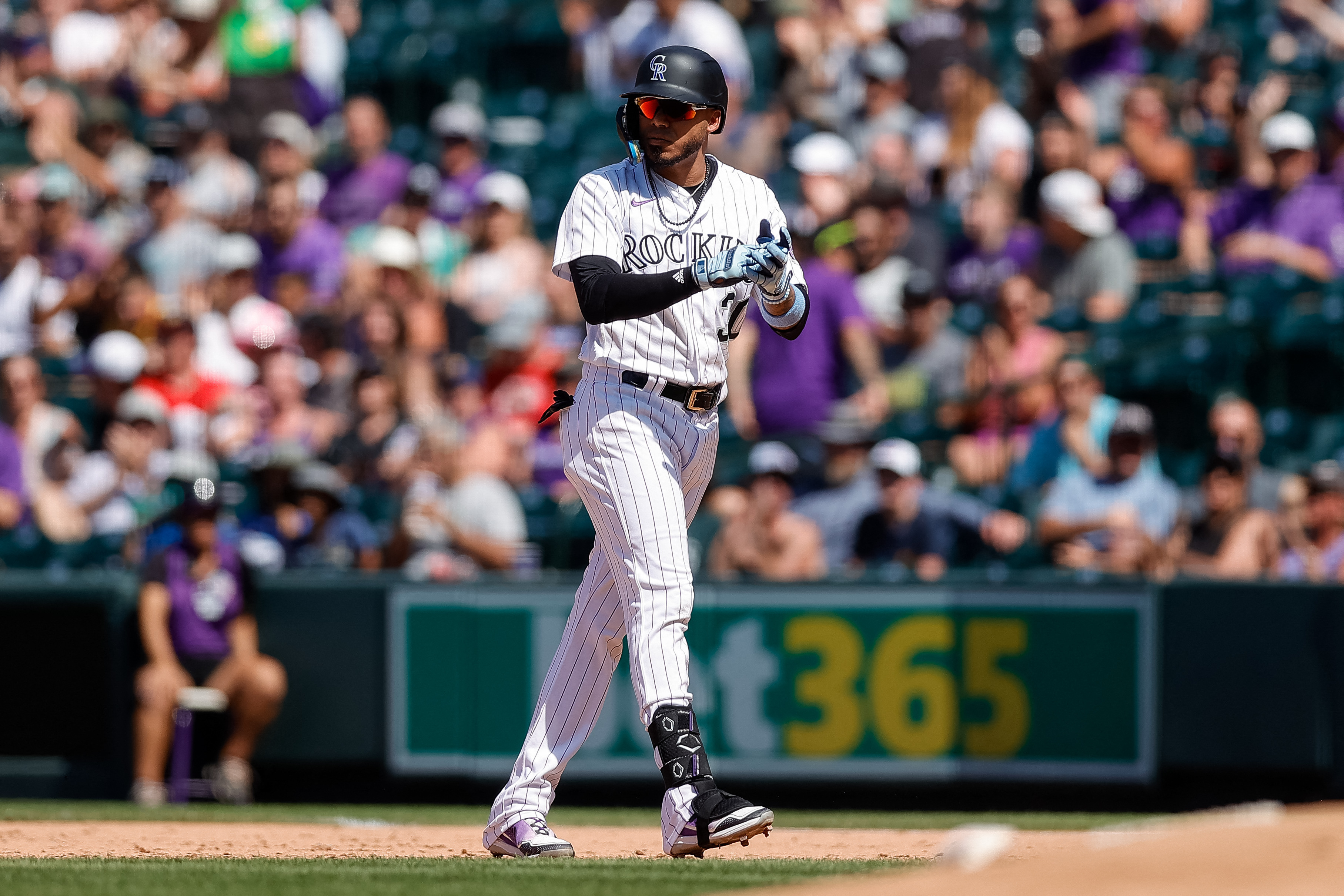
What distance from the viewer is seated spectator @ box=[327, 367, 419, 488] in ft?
28.4

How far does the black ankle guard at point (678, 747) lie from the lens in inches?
176

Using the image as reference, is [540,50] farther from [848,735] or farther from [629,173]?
[629,173]

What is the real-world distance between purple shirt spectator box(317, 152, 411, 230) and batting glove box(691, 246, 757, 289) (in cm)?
649

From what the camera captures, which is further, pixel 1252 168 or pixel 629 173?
pixel 1252 168

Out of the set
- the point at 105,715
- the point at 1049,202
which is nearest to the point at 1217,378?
the point at 1049,202

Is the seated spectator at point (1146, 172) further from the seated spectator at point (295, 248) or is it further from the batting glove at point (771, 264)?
the batting glove at point (771, 264)

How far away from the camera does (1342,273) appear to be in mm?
8250

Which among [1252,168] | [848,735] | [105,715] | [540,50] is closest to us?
[848,735]

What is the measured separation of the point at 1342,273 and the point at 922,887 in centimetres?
559

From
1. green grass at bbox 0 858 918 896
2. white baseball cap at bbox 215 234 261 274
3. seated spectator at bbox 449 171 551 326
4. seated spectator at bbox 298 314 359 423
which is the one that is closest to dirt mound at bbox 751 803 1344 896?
green grass at bbox 0 858 918 896

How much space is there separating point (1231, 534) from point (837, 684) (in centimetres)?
164

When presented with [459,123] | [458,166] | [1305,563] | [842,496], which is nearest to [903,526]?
[842,496]

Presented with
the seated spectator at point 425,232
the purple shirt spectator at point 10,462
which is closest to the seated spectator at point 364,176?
the seated spectator at point 425,232

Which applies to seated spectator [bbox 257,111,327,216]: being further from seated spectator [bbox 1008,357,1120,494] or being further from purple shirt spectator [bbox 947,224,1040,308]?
seated spectator [bbox 1008,357,1120,494]
